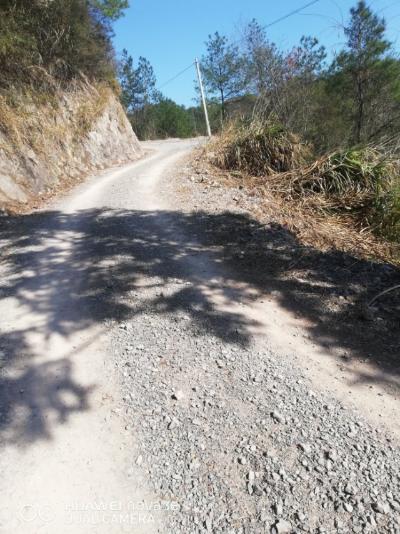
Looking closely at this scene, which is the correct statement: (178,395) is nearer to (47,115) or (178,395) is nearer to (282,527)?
(282,527)

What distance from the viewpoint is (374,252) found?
4.38 metres

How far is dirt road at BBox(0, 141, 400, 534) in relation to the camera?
1.59 meters

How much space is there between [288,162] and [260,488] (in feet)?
23.6

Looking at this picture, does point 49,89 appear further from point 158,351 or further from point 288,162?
point 158,351

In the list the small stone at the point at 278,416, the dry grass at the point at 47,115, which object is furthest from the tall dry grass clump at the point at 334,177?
the dry grass at the point at 47,115

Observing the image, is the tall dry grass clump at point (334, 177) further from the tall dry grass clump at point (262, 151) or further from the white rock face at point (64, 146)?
the white rock face at point (64, 146)

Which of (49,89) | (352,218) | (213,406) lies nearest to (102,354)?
(213,406)

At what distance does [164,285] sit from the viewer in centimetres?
352

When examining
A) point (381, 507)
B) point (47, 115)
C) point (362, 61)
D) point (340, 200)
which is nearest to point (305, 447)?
point (381, 507)

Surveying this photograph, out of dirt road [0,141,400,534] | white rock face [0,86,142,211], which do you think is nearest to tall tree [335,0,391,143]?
white rock face [0,86,142,211]

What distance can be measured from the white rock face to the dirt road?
4460mm

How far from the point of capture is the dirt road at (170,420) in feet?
5.21

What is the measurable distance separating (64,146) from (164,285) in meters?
7.73

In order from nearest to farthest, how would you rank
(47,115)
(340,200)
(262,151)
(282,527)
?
(282,527) → (340,200) → (262,151) → (47,115)
